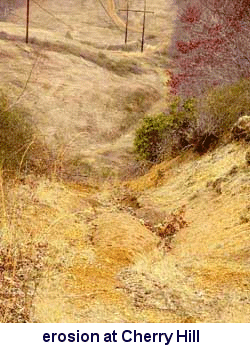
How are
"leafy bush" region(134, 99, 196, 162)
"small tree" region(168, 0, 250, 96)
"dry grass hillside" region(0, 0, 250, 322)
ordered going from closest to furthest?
1. "dry grass hillside" region(0, 0, 250, 322)
2. "leafy bush" region(134, 99, 196, 162)
3. "small tree" region(168, 0, 250, 96)

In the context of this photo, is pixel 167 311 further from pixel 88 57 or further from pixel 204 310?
pixel 88 57

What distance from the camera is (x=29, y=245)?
758 centimetres

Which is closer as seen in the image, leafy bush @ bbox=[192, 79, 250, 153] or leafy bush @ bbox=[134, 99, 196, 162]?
leafy bush @ bbox=[192, 79, 250, 153]

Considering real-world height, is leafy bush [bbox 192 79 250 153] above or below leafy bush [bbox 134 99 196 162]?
above

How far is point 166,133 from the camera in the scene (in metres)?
17.3

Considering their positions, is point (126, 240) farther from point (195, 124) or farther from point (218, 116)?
point (195, 124)

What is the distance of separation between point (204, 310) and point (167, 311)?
41 centimetres

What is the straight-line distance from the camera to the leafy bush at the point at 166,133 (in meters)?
16.4

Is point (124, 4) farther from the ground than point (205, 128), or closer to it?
closer to it

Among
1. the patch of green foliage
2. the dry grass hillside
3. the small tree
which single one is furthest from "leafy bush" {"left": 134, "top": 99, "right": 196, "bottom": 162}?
the small tree

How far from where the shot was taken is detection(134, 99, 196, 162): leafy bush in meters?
16.4

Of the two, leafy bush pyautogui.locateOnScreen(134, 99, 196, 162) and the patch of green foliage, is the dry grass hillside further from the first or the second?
leafy bush pyautogui.locateOnScreen(134, 99, 196, 162)

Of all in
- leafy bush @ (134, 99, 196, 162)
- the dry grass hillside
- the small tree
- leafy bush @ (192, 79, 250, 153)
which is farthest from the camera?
the small tree
